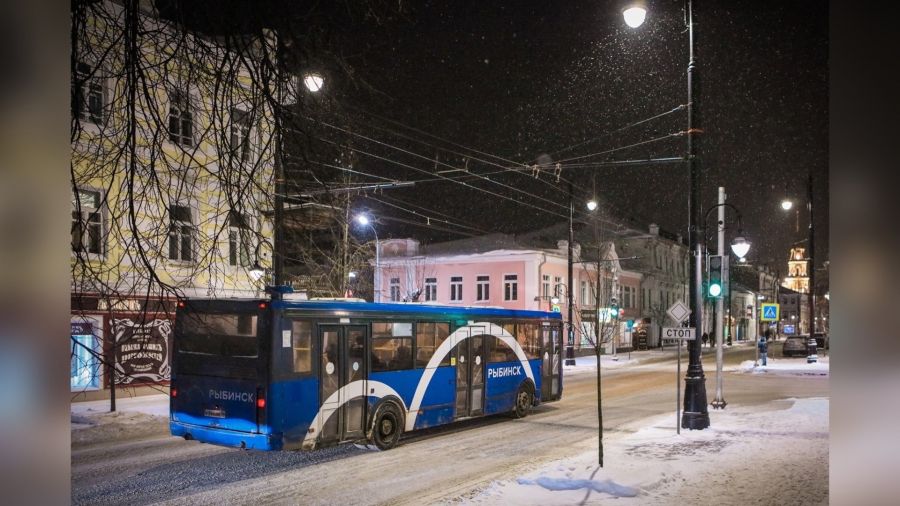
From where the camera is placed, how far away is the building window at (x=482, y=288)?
48.2 metres

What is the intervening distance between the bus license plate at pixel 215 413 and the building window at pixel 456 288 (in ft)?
125

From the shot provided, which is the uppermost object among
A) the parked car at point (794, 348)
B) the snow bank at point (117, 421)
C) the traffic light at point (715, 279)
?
the traffic light at point (715, 279)

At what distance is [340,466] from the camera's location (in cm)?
1119

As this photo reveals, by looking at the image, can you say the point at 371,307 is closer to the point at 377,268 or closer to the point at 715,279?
the point at 715,279

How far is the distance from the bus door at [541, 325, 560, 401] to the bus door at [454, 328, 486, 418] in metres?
3.22

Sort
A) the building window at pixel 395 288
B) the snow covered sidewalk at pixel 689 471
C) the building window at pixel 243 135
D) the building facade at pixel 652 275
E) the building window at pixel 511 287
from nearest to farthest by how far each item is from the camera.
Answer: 1. the building window at pixel 243 135
2. the snow covered sidewalk at pixel 689 471
3. the building window at pixel 511 287
4. the building window at pixel 395 288
5. the building facade at pixel 652 275

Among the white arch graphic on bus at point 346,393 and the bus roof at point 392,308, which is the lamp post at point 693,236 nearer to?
the bus roof at point 392,308

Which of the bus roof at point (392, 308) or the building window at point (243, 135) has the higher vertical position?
the building window at point (243, 135)

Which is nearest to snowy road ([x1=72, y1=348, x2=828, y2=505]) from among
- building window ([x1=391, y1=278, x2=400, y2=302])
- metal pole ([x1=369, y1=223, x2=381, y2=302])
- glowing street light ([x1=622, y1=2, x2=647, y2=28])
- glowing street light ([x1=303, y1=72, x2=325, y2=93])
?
glowing street light ([x1=303, y1=72, x2=325, y2=93])

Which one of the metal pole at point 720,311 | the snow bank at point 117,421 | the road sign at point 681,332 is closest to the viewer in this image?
the road sign at point 681,332

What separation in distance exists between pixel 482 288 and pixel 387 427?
118 feet

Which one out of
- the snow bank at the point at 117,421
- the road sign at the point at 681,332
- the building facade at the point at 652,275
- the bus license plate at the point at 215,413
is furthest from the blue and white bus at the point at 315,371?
the building facade at the point at 652,275
